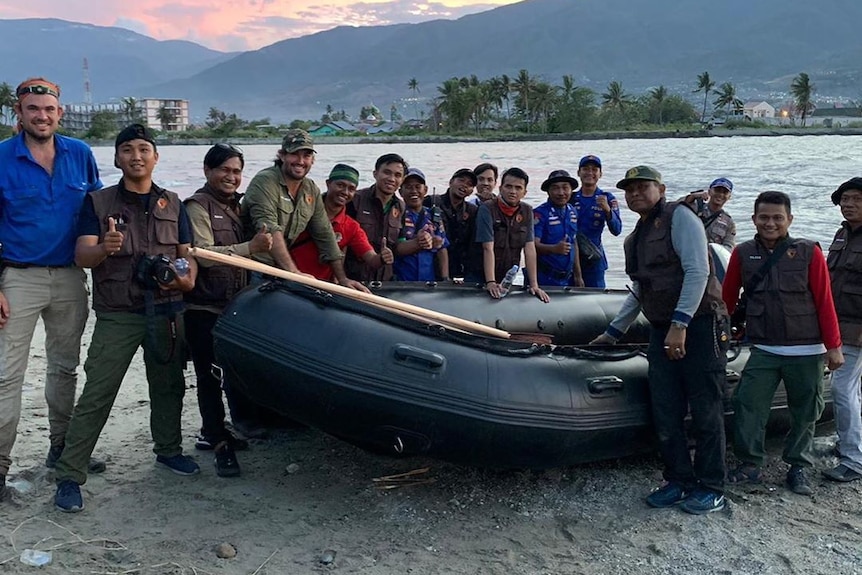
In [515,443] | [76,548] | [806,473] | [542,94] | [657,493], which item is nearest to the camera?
[76,548]

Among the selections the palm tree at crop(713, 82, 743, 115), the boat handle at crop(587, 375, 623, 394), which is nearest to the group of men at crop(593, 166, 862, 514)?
the boat handle at crop(587, 375, 623, 394)

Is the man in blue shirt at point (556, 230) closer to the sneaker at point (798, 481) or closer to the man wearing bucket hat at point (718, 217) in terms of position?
the man wearing bucket hat at point (718, 217)

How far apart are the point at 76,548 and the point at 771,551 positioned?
295cm

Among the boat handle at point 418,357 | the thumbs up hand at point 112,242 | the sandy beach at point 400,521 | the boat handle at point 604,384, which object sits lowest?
the sandy beach at point 400,521

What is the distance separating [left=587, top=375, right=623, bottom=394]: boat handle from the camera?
362cm

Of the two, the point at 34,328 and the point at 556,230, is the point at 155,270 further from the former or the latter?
the point at 556,230

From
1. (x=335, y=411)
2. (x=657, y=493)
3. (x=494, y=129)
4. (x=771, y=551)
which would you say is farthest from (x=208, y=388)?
(x=494, y=129)

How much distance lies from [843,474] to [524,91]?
7650cm

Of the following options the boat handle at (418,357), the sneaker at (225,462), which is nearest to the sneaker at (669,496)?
the boat handle at (418,357)

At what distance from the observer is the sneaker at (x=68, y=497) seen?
3475mm

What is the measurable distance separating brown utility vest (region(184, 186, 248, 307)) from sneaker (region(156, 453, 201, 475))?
830 mm

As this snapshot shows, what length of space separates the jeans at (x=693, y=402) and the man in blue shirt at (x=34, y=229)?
2.72 m

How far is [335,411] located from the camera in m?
3.36

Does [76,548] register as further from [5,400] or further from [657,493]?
[657,493]
